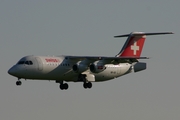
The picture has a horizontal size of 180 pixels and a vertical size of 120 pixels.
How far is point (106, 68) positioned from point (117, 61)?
1.22 m


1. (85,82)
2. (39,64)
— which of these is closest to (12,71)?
(39,64)

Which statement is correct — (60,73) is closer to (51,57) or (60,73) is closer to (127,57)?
(51,57)

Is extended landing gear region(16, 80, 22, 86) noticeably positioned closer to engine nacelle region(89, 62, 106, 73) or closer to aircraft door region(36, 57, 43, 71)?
aircraft door region(36, 57, 43, 71)

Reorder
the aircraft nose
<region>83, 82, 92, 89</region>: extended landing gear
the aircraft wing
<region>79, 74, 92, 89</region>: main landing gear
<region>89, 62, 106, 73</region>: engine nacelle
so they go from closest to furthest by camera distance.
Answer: the aircraft nose, <region>89, 62, 106, 73</region>: engine nacelle, the aircraft wing, <region>79, 74, 92, 89</region>: main landing gear, <region>83, 82, 92, 89</region>: extended landing gear

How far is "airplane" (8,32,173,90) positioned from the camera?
153 feet

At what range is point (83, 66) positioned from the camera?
48.4 metres

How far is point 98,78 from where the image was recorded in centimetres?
5025

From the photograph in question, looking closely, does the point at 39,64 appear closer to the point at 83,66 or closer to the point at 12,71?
the point at 12,71

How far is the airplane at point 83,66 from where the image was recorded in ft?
153

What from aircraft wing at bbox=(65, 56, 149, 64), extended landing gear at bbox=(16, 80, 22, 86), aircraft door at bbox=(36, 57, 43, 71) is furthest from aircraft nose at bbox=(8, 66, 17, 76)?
aircraft wing at bbox=(65, 56, 149, 64)

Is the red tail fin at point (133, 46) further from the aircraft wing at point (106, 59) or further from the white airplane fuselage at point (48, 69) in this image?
the white airplane fuselage at point (48, 69)

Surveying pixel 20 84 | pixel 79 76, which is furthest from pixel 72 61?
pixel 20 84

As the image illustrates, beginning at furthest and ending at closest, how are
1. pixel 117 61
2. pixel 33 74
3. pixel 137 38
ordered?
pixel 137 38
pixel 117 61
pixel 33 74

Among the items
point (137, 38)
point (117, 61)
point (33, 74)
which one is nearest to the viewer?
point (33, 74)
